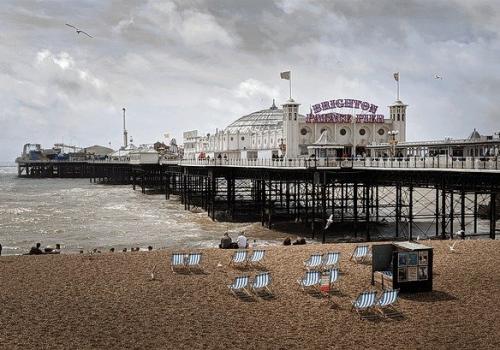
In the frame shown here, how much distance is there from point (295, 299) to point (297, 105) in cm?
5569

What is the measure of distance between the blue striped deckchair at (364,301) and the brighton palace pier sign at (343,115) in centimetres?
5565

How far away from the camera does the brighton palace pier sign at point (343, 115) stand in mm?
69188

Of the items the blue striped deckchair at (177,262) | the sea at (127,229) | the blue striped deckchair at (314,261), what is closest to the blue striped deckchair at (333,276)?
the blue striped deckchair at (314,261)

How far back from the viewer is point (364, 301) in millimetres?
14656

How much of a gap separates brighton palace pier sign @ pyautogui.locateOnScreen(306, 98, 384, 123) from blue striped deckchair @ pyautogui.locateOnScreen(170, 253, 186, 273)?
172 ft

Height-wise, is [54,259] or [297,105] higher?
[297,105]

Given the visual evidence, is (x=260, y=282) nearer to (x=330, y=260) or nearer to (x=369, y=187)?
(x=330, y=260)

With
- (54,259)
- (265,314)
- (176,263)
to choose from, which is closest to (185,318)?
(265,314)

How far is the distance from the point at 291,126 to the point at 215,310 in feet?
184

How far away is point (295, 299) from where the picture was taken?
15.8 metres

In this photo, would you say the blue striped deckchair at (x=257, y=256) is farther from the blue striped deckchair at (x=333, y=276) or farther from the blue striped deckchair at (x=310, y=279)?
the blue striped deckchair at (x=333, y=276)

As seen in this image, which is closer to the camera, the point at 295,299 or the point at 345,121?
the point at 295,299

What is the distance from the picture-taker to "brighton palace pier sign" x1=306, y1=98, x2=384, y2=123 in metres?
69.2

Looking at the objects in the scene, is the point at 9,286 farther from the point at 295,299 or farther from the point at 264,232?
the point at 264,232
